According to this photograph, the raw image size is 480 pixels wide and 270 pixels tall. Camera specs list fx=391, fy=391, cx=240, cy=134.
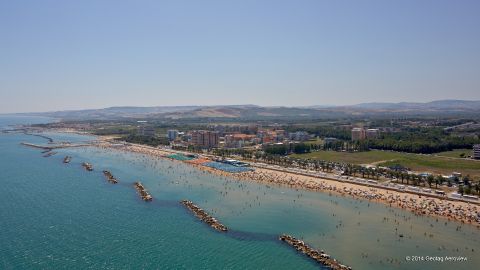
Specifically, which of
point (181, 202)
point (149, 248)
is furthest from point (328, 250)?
point (181, 202)

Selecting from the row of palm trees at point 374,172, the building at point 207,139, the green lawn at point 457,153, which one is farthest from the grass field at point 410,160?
the building at point 207,139

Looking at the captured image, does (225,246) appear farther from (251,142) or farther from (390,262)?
(251,142)

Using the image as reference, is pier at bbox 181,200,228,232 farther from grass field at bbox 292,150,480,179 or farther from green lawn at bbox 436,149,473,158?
green lawn at bbox 436,149,473,158

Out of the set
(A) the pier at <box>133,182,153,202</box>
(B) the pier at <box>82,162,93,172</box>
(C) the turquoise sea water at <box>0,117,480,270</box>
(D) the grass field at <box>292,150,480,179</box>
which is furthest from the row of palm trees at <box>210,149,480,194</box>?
→ (B) the pier at <box>82,162,93,172</box>

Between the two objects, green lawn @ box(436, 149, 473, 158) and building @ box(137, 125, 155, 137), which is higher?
building @ box(137, 125, 155, 137)

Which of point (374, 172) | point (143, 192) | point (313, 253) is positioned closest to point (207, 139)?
point (374, 172)

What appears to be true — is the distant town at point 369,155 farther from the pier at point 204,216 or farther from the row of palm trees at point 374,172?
the pier at point 204,216

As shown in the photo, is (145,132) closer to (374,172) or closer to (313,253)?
(374,172)
